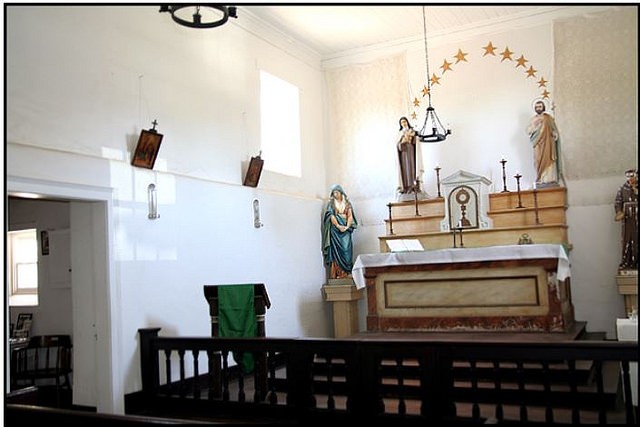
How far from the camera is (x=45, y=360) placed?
8.03 m

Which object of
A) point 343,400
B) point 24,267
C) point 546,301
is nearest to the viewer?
point 343,400

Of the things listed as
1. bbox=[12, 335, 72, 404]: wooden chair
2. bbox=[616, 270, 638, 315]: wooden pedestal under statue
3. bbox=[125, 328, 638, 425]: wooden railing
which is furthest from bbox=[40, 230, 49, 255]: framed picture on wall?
bbox=[616, 270, 638, 315]: wooden pedestal under statue

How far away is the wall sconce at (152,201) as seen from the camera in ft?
22.3

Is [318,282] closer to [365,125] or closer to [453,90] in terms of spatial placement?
[365,125]

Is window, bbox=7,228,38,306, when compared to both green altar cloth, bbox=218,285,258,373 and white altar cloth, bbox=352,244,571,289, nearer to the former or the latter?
green altar cloth, bbox=218,285,258,373

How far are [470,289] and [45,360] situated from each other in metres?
5.25

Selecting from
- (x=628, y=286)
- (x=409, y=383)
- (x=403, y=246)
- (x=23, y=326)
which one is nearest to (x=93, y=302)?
(x=23, y=326)

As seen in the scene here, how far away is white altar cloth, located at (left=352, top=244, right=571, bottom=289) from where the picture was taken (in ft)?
22.4

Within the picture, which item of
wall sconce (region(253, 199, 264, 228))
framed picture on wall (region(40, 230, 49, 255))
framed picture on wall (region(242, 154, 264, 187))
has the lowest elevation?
framed picture on wall (region(40, 230, 49, 255))

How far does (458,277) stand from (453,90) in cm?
371

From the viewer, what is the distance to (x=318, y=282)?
1004 centimetres

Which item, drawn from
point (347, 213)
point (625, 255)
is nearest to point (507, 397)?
point (625, 255)

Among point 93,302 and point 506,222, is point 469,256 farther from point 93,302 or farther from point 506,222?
point 93,302

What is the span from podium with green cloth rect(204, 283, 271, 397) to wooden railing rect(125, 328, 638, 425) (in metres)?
0.32
